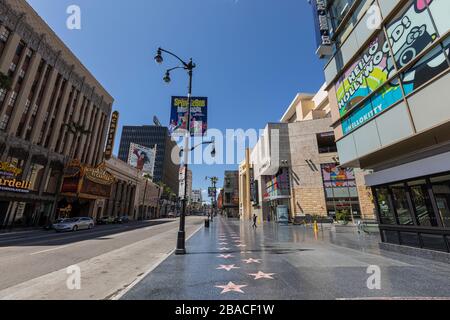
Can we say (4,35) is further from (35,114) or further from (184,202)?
(184,202)

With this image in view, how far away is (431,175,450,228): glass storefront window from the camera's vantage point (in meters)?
7.94

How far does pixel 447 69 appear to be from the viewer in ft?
21.7

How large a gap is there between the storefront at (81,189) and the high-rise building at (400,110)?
36.9 metres

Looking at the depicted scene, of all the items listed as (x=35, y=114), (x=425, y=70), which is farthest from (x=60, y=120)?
(x=425, y=70)

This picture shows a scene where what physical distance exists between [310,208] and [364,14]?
1210 inches

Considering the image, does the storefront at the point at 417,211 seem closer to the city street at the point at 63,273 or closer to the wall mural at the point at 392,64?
the wall mural at the point at 392,64

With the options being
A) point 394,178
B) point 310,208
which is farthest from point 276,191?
point 394,178

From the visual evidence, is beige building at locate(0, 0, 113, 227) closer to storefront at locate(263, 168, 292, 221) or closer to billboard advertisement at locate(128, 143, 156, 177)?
billboard advertisement at locate(128, 143, 156, 177)

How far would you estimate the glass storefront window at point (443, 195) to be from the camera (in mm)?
7938

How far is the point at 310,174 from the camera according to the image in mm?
37719

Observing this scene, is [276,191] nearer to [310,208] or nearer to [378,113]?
[310,208]

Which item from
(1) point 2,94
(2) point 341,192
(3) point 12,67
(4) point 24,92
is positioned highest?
(3) point 12,67

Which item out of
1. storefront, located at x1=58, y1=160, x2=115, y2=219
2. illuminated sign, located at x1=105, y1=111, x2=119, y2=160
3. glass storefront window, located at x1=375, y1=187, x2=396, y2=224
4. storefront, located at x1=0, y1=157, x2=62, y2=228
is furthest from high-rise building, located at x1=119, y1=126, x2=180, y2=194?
glass storefront window, located at x1=375, y1=187, x2=396, y2=224

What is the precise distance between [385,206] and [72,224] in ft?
92.6
